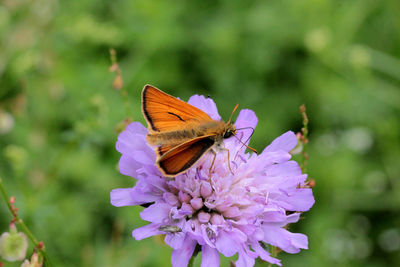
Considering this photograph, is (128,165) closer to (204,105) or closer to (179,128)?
(179,128)

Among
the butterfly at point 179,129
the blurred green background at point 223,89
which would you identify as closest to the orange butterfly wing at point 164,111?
Answer: the butterfly at point 179,129

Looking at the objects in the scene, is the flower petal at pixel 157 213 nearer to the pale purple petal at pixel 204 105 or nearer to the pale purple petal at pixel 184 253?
the pale purple petal at pixel 184 253

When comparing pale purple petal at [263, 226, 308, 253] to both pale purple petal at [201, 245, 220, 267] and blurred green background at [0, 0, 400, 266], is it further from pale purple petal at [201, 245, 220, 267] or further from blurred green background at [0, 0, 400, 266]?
blurred green background at [0, 0, 400, 266]

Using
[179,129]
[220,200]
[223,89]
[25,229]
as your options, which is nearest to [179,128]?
[179,129]

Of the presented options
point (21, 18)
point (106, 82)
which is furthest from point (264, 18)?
point (21, 18)

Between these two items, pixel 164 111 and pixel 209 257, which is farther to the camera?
pixel 164 111

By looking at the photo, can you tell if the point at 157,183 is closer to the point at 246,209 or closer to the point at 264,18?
the point at 246,209
